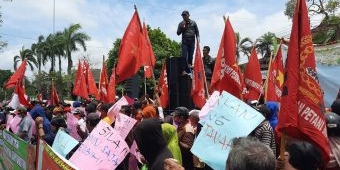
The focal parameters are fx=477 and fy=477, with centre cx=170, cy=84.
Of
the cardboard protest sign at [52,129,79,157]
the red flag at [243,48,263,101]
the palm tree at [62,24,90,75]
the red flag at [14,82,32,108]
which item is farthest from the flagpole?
the palm tree at [62,24,90,75]

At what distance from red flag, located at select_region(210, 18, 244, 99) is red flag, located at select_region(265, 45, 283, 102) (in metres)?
1.40

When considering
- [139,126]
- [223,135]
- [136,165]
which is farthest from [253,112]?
[136,165]

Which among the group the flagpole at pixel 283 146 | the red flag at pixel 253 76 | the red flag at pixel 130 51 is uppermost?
the red flag at pixel 130 51

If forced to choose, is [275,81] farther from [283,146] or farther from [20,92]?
[20,92]

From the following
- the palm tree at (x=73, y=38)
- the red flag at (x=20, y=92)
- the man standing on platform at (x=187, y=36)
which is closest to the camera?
the man standing on platform at (x=187, y=36)

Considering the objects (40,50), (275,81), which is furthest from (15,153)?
(40,50)

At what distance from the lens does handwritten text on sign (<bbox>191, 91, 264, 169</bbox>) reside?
12.6 feet

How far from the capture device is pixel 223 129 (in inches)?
154

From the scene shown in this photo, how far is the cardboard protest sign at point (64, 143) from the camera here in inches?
200

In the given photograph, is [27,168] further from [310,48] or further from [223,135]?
[310,48]

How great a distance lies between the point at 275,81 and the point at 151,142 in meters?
5.02

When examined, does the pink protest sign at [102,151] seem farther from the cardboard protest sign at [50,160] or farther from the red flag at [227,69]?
the red flag at [227,69]

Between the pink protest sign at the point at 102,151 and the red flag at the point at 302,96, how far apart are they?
5.32ft

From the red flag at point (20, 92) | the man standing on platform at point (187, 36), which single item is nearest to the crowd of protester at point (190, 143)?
the man standing on platform at point (187, 36)
